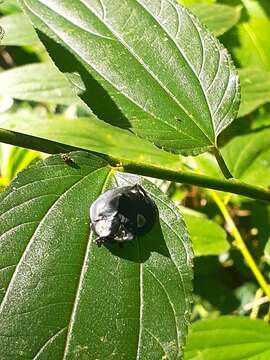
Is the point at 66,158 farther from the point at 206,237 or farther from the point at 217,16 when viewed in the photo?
the point at 217,16

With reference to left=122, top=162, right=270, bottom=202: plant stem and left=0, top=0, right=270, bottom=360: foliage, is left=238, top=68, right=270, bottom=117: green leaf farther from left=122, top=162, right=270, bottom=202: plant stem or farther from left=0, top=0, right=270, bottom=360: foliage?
left=122, top=162, right=270, bottom=202: plant stem

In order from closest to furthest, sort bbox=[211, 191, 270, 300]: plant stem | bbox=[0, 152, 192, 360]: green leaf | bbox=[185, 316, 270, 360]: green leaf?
bbox=[0, 152, 192, 360]: green leaf, bbox=[185, 316, 270, 360]: green leaf, bbox=[211, 191, 270, 300]: plant stem

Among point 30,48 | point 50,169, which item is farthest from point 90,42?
point 30,48

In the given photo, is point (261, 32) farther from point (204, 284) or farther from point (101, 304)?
point (101, 304)

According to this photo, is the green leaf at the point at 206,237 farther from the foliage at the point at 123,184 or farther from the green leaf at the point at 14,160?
the green leaf at the point at 14,160

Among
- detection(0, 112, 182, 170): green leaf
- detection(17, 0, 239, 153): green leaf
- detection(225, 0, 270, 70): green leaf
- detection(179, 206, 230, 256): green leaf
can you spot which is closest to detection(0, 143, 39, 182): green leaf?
detection(0, 112, 182, 170): green leaf

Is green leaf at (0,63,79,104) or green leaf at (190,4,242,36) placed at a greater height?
green leaf at (190,4,242,36)

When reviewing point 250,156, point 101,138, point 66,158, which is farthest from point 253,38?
point 66,158
